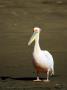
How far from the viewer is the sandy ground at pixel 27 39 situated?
36.2 ft

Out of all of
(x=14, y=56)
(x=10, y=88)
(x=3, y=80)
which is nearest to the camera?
(x=10, y=88)

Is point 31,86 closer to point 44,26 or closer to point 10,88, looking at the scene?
point 10,88

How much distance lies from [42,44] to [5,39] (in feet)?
4.08

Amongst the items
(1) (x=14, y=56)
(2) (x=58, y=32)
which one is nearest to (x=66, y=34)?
(2) (x=58, y=32)

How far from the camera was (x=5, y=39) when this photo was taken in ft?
55.3

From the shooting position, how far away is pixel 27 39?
669 inches

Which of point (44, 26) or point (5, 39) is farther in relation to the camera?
point (44, 26)

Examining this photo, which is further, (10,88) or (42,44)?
(42,44)

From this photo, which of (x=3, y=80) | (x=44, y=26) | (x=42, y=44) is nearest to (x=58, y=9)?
(x=44, y=26)

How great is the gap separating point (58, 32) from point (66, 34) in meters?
0.70

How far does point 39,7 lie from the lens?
931 inches

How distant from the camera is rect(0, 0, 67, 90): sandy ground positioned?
11.0 m

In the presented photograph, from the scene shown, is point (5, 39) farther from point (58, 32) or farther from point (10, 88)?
point (10, 88)

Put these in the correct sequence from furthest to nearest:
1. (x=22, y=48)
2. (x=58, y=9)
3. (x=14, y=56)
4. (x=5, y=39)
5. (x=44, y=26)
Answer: (x=58, y=9) → (x=44, y=26) → (x=5, y=39) → (x=22, y=48) → (x=14, y=56)
